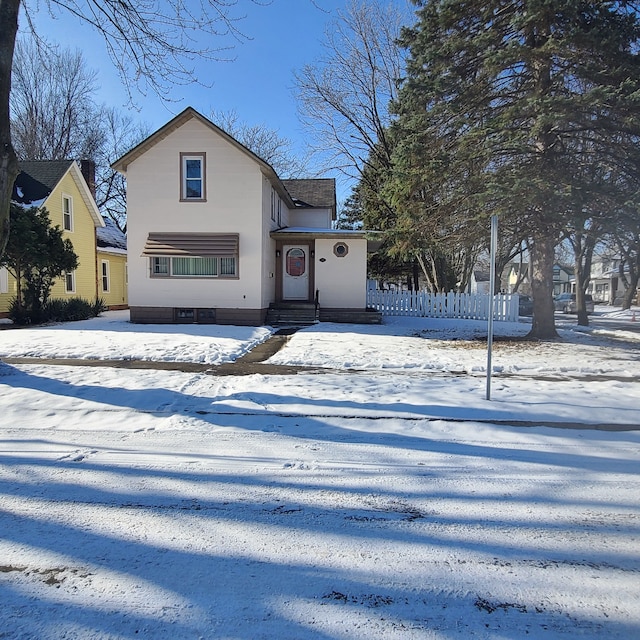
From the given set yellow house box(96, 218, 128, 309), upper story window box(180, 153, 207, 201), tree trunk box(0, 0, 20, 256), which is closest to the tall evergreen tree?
upper story window box(180, 153, 207, 201)

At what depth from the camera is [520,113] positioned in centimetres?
1007

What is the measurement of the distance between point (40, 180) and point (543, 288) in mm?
21007

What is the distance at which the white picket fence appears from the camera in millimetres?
18406

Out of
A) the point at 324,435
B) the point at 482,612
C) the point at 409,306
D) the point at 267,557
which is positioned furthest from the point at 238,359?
the point at 409,306

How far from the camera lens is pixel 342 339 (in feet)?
38.9

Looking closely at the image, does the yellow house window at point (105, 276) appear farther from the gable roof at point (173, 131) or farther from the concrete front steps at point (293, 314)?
the concrete front steps at point (293, 314)

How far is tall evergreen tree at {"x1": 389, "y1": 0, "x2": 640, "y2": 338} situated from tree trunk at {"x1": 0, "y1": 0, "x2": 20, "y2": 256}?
871 cm

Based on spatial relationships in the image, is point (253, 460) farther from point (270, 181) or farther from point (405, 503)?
point (270, 181)

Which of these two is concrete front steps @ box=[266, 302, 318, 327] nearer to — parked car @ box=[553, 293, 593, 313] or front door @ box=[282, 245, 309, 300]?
front door @ box=[282, 245, 309, 300]

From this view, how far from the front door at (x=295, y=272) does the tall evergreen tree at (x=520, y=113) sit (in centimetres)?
609

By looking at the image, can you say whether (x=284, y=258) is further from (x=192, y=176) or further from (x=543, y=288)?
(x=543, y=288)

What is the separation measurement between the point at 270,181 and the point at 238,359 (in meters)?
9.81

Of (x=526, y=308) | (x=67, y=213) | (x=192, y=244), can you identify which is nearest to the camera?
(x=192, y=244)

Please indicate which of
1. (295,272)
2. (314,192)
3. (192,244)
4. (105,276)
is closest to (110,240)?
(105,276)
